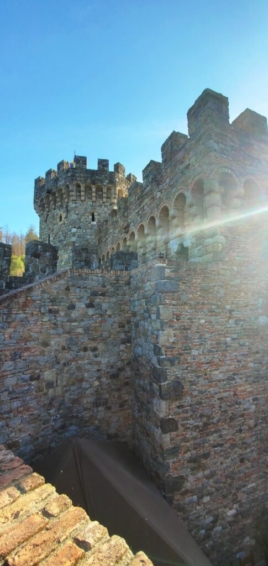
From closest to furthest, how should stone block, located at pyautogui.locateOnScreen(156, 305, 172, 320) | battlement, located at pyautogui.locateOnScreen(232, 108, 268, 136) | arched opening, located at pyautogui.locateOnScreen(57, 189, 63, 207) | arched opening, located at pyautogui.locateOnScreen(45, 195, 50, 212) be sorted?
stone block, located at pyautogui.locateOnScreen(156, 305, 172, 320)
battlement, located at pyautogui.locateOnScreen(232, 108, 268, 136)
arched opening, located at pyautogui.locateOnScreen(57, 189, 63, 207)
arched opening, located at pyautogui.locateOnScreen(45, 195, 50, 212)

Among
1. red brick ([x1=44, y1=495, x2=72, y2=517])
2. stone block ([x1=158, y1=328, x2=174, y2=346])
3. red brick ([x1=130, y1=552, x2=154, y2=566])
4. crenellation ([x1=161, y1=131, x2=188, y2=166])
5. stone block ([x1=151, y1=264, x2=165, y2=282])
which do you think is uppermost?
crenellation ([x1=161, y1=131, x2=188, y2=166])

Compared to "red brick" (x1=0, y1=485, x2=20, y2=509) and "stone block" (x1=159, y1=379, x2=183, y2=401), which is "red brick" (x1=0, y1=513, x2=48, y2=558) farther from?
"stone block" (x1=159, y1=379, x2=183, y2=401)

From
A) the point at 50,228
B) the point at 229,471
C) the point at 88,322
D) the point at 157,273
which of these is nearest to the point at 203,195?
the point at 157,273

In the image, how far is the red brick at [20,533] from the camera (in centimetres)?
204

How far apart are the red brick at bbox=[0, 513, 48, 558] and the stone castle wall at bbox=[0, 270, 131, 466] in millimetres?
3428

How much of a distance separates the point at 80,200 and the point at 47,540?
55.2 feet

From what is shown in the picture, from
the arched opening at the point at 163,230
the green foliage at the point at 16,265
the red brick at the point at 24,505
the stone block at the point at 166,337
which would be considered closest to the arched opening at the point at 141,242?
the arched opening at the point at 163,230

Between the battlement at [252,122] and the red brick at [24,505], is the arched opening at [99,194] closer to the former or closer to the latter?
the battlement at [252,122]

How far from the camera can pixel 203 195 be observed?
23.5 ft

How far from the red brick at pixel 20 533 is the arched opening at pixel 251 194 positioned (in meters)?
7.60

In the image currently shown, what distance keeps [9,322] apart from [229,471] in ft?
19.5

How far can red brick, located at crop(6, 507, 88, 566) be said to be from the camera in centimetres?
195

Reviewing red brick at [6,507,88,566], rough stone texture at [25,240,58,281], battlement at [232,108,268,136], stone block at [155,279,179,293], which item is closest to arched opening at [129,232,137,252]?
rough stone texture at [25,240,58,281]

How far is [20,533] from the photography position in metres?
2.16
